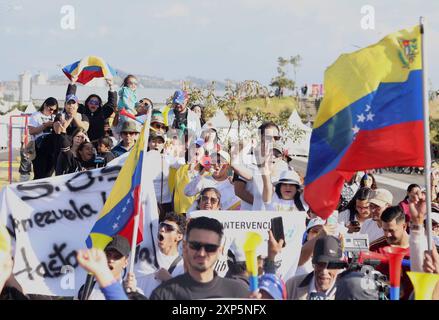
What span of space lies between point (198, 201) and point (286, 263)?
1440 millimetres

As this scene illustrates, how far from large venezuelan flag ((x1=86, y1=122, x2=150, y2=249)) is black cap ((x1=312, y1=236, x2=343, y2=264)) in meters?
1.27

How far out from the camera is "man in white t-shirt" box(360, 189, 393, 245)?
814 centimetres

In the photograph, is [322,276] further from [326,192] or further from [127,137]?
[127,137]

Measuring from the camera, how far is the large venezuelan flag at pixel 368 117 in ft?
20.5

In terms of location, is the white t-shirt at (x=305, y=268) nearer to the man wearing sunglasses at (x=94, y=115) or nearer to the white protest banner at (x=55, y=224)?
the white protest banner at (x=55, y=224)

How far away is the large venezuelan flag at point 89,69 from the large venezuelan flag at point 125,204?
6479mm

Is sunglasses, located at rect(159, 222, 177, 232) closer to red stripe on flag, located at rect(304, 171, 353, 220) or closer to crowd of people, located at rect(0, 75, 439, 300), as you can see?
crowd of people, located at rect(0, 75, 439, 300)

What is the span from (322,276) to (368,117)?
1.14 m

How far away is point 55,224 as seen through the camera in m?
7.51

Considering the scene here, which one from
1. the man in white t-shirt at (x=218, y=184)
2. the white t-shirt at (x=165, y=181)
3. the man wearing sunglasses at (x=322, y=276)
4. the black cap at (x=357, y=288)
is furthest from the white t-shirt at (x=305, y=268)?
the white t-shirt at (x=165, y=181)

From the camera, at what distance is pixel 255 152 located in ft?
26.8

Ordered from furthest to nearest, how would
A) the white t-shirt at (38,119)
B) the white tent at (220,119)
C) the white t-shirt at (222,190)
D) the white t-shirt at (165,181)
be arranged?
the white tent at (220,119), the white t-shirt at (38,119), the white t-shirt at (165,181), the white t-shirt at (222,190)

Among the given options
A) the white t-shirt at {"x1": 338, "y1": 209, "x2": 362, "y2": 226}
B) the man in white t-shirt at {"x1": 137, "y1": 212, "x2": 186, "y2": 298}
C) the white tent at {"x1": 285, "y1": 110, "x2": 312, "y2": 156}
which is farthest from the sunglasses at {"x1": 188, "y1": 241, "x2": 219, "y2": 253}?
the white tent at {"x1": 285, "y1": 110, "x2": 312, "y2": 156}

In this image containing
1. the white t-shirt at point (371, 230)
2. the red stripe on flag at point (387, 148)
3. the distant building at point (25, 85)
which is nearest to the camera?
the red stripe on flag at point (387, 148)
